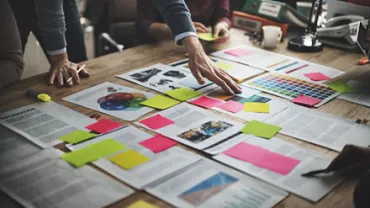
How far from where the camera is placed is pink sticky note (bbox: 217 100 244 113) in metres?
1.58

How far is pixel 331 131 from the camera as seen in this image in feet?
4.77

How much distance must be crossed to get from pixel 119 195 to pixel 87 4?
2871mm

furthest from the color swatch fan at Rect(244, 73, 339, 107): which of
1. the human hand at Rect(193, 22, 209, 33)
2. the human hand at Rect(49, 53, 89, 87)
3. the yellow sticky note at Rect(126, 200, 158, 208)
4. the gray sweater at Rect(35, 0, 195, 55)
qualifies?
the yellow sticky note at Rect(126, 200, 158, 208)

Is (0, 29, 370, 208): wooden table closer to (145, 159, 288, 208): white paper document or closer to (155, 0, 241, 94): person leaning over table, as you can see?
(145, 159, 288, 208): white paper document

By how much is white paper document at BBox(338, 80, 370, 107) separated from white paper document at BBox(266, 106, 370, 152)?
191 millimetres

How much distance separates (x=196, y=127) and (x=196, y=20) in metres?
1.20

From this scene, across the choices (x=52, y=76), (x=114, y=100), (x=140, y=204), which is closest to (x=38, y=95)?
(x=52, y=76)

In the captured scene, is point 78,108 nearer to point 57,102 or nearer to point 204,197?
point 57,102

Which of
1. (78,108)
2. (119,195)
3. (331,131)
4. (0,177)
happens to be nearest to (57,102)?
(78,108)

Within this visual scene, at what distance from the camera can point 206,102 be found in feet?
5.40

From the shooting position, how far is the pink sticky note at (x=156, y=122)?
146 cm

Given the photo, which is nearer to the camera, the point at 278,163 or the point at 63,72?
the point at 278,163

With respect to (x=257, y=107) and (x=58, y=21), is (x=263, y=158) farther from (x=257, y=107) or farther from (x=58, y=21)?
(x=58, y=21)

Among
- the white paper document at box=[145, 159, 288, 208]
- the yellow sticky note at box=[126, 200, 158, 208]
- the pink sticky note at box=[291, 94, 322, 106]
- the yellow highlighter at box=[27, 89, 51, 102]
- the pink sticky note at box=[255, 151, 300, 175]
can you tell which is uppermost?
the yellow highlighter at box=[27, 89, 51, 102]
